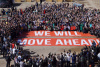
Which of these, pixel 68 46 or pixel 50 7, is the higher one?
pixel 50 7

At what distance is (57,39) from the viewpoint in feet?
83.5

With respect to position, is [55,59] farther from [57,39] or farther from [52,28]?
[52,28]

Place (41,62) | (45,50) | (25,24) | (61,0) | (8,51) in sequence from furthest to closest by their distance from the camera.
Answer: (61,0)
(25,24)
(45,50)
(8,51)
(41,62)

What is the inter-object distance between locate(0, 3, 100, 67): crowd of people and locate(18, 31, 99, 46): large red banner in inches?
34.9

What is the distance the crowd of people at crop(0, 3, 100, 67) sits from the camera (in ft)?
57.1

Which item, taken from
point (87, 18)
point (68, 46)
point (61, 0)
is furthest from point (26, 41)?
point (61, 0)

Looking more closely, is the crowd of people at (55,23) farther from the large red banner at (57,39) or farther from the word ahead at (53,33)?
the large red banner at (57,39)

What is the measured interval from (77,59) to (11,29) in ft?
35.2

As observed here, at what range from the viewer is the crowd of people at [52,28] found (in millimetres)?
17406

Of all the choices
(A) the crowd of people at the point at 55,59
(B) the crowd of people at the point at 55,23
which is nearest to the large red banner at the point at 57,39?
(B) the crowd of people at the point at 55,23

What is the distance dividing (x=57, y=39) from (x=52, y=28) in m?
3.04

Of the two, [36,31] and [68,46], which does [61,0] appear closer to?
[36,31]

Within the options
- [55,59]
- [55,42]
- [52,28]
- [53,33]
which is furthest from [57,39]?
[55,59]

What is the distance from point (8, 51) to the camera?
19.1m
